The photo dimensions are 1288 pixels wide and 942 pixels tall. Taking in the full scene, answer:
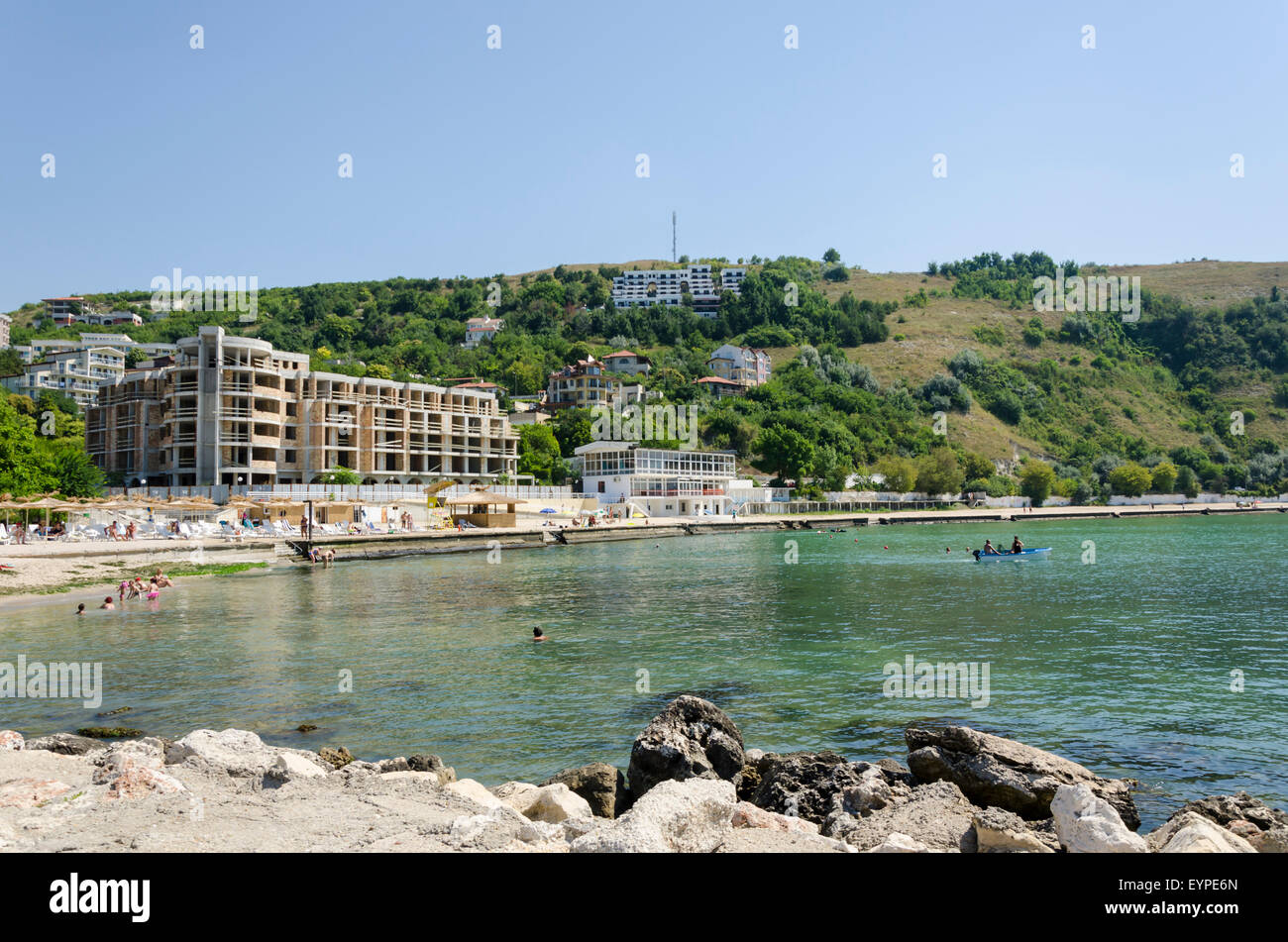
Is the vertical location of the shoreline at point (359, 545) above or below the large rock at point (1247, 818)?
below

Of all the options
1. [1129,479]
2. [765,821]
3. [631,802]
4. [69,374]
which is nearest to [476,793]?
[631,802]

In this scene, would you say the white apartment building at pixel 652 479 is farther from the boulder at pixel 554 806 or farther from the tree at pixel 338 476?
the boulder at pixel 554 806

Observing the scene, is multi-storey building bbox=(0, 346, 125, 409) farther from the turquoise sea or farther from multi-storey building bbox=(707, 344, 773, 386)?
the turquoise sea

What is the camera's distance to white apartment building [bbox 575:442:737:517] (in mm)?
86500

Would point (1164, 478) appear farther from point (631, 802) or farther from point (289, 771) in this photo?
point (289, 771)

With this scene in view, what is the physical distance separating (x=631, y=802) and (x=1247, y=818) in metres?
6.72

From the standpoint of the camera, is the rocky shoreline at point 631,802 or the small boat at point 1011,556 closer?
the rocky shoreline at point 631,802

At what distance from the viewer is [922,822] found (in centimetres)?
820

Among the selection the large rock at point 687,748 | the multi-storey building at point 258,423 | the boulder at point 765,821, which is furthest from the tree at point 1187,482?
the boulder at point 765,821

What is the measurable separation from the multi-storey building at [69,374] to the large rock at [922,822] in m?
143

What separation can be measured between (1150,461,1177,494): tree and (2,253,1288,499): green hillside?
0.41 metres

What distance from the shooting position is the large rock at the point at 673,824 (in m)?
6.73
